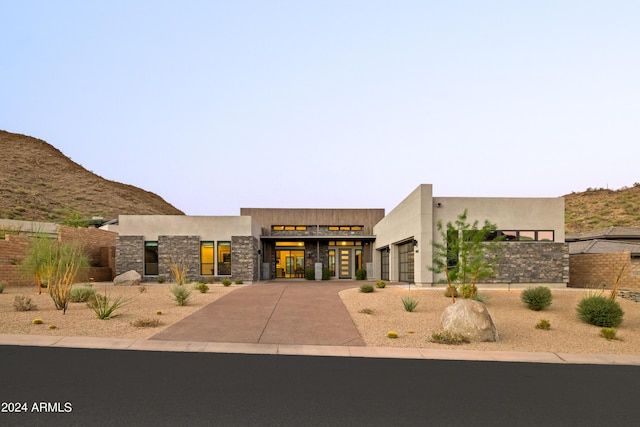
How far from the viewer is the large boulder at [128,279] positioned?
24172 mm

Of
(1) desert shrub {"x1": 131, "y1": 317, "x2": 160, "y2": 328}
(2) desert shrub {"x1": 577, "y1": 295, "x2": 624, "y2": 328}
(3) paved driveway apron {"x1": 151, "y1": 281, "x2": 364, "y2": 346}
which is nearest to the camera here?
(3) paved driveway apron {"x1": 151, "y1": 281, "x2": 364, "y2": 346}

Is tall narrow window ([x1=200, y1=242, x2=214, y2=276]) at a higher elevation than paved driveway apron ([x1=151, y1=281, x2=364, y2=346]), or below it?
higher

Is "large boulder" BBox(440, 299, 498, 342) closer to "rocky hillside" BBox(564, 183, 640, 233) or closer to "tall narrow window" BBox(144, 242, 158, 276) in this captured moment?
"tall narrow window" BBox(144, 242, 158, 276)

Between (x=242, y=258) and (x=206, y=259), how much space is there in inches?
91.7

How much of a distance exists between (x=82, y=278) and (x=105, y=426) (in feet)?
81.9

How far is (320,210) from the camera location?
4062 cm

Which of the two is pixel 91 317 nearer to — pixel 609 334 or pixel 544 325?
pixel 544 325

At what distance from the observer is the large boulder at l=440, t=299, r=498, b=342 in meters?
10.7

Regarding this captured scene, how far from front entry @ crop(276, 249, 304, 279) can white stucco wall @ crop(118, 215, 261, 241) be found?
8631 millimetres

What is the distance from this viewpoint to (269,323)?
12.2 m

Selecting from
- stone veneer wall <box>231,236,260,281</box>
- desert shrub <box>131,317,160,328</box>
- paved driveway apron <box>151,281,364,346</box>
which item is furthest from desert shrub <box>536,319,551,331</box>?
stone veneer wall <box>231,236,260,281</box>

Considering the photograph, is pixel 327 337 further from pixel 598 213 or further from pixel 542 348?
pixel 598 213

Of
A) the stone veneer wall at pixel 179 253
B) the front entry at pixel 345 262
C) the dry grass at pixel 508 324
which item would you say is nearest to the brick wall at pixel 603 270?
the dry grass at pixel 508 324

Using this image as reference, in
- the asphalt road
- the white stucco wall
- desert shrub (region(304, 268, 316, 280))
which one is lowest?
desert shrub (region(304, 268, 316, 280))
